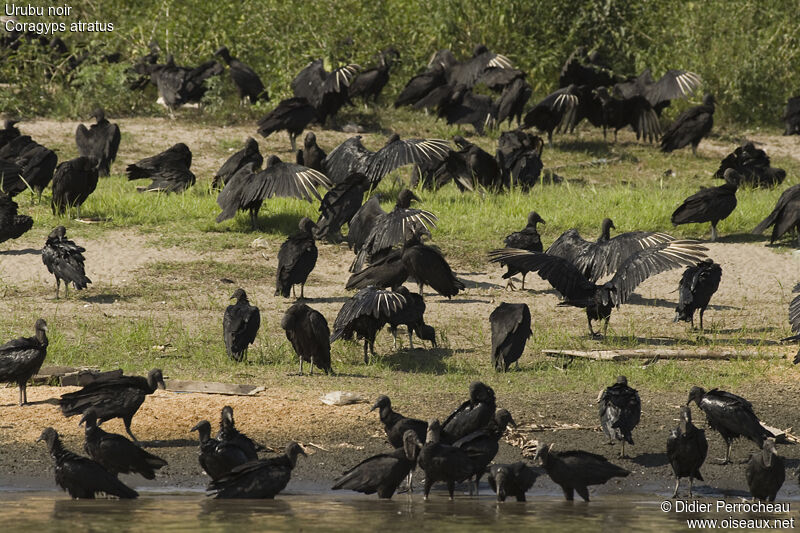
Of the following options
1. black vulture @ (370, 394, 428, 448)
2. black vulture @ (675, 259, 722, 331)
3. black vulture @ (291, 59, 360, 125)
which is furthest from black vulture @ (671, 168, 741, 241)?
black vulture @ (370, 394, 428, 448)

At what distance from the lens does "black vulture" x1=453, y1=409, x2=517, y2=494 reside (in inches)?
295

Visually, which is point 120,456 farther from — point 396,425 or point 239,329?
point 239,329

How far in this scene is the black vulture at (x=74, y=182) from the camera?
13.8m

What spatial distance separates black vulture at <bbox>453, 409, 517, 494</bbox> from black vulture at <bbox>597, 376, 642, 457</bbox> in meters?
0.68

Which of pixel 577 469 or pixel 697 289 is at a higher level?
pixel 697 289

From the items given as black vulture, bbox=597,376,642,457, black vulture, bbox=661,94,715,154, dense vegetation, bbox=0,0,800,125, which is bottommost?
black vulture, bbox=597,376,642,457

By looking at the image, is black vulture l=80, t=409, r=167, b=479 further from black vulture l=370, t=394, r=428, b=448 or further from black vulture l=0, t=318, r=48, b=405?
black vulture l=370, t=394, r=428, b=448

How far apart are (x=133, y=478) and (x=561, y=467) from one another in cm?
279

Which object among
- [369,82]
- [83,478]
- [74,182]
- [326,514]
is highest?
[369,82]

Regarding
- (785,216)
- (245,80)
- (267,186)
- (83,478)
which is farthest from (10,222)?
(785,216)

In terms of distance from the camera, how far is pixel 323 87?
18.3 metres

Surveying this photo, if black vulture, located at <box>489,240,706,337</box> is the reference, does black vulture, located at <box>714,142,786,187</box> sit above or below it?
above

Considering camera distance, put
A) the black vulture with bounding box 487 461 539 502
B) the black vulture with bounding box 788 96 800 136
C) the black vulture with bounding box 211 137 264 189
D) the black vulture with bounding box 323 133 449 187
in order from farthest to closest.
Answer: the black vulture with bounding box 788 96 800 136 → the black vulture with bounding box 211 137 264 189 → the black vulture with bounding box 323 133 449 187 → the black vulture with bounding box 487 461 539 502

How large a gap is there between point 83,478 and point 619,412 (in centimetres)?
338
